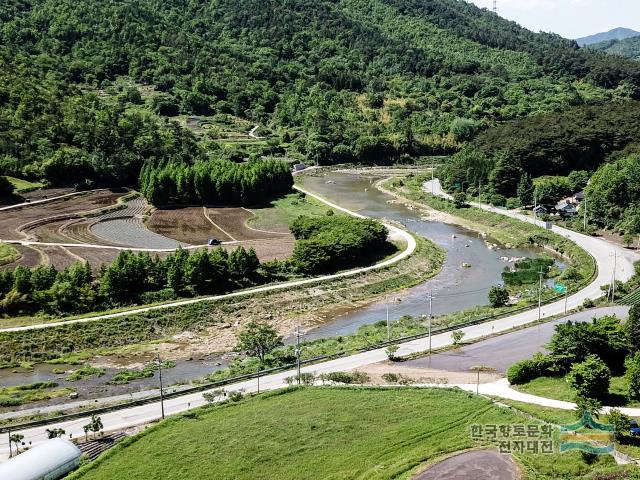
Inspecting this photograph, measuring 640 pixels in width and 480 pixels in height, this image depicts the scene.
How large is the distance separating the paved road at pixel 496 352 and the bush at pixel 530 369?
2.06m

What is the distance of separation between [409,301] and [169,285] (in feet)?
Answer: 71.1

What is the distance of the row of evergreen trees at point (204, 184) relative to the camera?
96.6 m

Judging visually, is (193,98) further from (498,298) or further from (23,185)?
(498,298)

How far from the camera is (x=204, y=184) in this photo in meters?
97.7

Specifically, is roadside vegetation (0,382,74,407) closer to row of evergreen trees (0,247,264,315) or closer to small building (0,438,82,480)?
small building (0,438,82,480)


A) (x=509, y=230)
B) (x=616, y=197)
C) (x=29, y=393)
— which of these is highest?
(x=616, y=197)

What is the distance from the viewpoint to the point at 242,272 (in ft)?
204

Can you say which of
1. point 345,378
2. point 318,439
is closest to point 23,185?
point 345,378

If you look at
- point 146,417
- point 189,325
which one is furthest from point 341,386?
point 189,325

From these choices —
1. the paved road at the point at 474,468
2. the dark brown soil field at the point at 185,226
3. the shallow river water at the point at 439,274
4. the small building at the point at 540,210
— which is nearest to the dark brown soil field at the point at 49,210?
the dark brown soil field at the point at 185,226

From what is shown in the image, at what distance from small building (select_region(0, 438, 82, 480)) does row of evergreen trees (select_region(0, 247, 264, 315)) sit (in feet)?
83.5

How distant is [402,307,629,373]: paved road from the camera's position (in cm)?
4259

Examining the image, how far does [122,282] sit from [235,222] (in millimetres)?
31957
